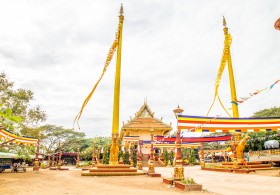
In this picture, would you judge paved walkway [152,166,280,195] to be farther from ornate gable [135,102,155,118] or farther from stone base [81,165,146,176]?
ornate gable [135,102,155,118]

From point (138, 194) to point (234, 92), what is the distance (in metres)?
13.9

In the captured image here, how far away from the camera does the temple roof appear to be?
33400mm

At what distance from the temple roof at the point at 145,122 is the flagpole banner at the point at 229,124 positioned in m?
21.8

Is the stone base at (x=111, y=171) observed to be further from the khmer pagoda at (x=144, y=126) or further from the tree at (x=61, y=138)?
the tree at (x=61, y=138)

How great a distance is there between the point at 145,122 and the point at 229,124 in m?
23.5

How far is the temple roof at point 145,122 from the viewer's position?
33400mm

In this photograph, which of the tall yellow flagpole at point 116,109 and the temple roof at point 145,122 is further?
the temple roof at point 145,122

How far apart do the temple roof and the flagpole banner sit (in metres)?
21.8

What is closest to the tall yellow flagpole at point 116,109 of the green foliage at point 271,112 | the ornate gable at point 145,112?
the ornate gable at point 145,112

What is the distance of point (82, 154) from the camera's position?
42062mm

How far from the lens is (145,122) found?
34594 mm

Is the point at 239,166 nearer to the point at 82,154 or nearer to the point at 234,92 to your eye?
the point at 234,92

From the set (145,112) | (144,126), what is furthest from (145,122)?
(145,112)

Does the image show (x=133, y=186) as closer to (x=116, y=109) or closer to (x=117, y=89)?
(x=116, y=109)
